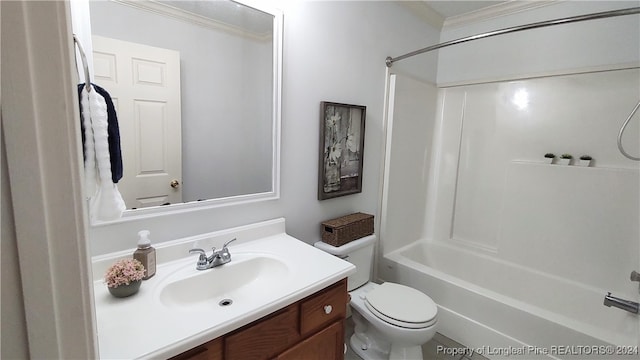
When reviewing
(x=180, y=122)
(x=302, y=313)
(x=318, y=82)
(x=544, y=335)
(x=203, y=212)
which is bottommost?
(x=544, y=335)

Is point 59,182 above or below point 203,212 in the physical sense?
above

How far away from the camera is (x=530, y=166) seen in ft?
7.15

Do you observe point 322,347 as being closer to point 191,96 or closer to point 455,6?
point 191,96

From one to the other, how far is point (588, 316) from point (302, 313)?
2124 millimetres

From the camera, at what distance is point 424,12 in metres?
2.23

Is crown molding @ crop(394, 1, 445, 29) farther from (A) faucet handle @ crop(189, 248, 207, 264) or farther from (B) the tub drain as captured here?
(B) the tub drain

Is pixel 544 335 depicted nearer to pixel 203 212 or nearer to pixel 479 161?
pixel 479 161

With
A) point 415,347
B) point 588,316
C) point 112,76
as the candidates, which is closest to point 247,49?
point 112,76

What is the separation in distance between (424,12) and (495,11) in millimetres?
538

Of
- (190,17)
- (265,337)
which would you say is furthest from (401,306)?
(190,17)

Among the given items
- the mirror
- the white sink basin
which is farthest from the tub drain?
the mirror

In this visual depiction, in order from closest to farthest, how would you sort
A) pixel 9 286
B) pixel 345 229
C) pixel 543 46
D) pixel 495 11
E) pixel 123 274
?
pixel 9 286 → pixel 123 274 → pixel 345 229 → pixel 543 46 → pixel 495 11

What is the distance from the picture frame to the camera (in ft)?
5.59

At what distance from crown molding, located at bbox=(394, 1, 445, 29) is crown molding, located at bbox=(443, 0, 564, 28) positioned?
0.29ft
